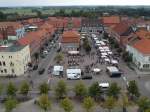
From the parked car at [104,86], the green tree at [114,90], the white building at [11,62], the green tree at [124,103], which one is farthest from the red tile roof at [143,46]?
the white building at [11,62]

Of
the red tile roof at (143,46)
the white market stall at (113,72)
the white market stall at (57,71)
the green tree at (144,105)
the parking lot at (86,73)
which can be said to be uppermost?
the red tile roof at (143,46)

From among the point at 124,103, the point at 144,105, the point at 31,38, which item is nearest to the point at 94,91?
the point at 124,103

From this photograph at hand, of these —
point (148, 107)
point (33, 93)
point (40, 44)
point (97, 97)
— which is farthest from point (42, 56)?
point (148, 107)

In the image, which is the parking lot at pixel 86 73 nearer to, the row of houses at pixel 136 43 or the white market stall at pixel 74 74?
the white market stall at pixel 74 74

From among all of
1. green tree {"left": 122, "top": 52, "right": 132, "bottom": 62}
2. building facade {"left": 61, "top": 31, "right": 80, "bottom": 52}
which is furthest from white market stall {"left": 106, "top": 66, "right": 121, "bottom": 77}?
building facade {"left": 61, "top": 31, "right": 80, "bottom": 52}

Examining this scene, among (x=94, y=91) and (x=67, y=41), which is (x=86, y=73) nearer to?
(x=94, y=91)

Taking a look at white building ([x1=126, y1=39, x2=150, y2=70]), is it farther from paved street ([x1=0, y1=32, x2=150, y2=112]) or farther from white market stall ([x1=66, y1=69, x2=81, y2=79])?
white market stall ([x1=66, y1=69, x2=81, y2=79])

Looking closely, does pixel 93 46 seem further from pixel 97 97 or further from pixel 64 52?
pixel 97 97
